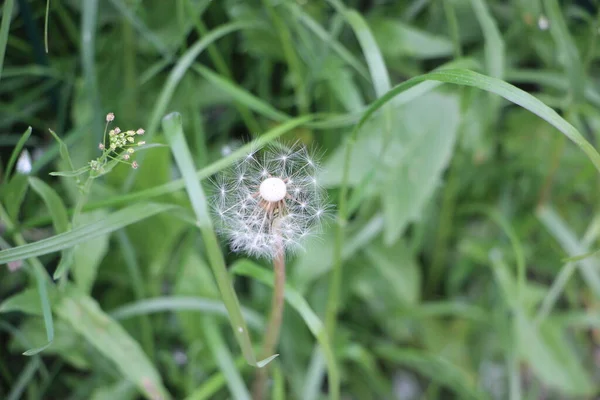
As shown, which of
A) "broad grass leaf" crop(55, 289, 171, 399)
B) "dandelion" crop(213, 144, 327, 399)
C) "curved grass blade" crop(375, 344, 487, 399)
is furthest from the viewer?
"curved grass blade" crop(375, 344, 487, 399)

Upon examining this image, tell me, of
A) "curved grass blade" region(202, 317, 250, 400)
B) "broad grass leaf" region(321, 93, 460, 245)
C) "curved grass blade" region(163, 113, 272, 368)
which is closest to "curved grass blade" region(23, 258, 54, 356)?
"curved grass blade" region(163, 113, 272, 368)

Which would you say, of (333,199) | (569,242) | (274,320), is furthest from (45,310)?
(569,242)

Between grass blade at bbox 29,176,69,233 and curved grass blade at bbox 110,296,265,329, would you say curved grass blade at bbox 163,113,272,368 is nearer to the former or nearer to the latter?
grass blade at bbox 29,176,69,233

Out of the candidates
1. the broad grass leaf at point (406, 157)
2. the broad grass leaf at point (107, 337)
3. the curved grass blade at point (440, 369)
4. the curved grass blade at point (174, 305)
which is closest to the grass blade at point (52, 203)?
the broad grass leaf at point (107, 337)

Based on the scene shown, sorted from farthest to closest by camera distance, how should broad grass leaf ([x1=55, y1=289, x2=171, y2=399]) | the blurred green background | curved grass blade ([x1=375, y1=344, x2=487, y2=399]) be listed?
curved grass blade ([x1=375, y1=344, x2=487, y2=399]) < the blurred green background < broad grass leaf ([x1=55, y1=289, x2=171, y2=399])

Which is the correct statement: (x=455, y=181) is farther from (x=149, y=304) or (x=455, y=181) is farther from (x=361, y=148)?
(x=149, y=304)

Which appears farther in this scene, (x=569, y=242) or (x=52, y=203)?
(x=569, y=242)

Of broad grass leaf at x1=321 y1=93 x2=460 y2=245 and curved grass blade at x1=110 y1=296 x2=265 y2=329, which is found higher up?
broad grass leaf at x1=321 y1=93 x2=460 y2=245

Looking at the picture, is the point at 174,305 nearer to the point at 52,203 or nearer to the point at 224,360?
the point at 224,360
